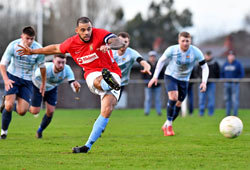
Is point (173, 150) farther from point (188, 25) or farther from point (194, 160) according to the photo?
point (188, 25)

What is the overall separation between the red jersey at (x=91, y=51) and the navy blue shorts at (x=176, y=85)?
11.7ft

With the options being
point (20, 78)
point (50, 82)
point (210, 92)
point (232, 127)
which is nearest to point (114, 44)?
point (232, 127)

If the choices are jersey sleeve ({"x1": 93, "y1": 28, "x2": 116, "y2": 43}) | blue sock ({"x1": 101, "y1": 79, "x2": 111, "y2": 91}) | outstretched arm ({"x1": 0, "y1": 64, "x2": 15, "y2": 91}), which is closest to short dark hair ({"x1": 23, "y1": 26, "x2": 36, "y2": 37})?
outstretched arm ({"x1": 0, "y1": 64, "x2": 15, "y2": 91})

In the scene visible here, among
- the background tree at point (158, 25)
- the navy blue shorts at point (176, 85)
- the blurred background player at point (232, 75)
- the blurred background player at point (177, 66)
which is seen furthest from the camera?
the background tree at point (158, 25)

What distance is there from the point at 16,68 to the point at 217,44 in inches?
2091

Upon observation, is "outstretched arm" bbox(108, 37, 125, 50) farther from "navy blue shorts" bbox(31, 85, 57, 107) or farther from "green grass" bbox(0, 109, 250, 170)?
"navy blue shorts" bbox(31, 85, 57, 107)

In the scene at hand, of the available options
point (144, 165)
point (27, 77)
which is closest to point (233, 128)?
point (144, 165)

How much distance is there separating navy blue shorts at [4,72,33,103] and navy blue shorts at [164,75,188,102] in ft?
10.4

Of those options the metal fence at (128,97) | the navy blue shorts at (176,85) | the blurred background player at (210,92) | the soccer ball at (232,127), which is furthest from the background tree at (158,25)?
the soccer ball at (232,127)

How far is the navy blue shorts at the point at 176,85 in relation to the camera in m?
11.0

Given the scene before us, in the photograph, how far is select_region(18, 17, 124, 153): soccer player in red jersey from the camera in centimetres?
731

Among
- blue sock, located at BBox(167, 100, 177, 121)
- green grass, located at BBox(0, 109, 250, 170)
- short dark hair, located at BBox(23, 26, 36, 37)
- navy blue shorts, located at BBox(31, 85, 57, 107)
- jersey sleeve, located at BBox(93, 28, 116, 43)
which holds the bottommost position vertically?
green grass, located at BBox(0, 109, 250, 170)

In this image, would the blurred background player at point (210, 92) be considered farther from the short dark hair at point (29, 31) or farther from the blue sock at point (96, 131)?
the blue sock at point (96, 131)

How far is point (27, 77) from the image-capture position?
402 inches
